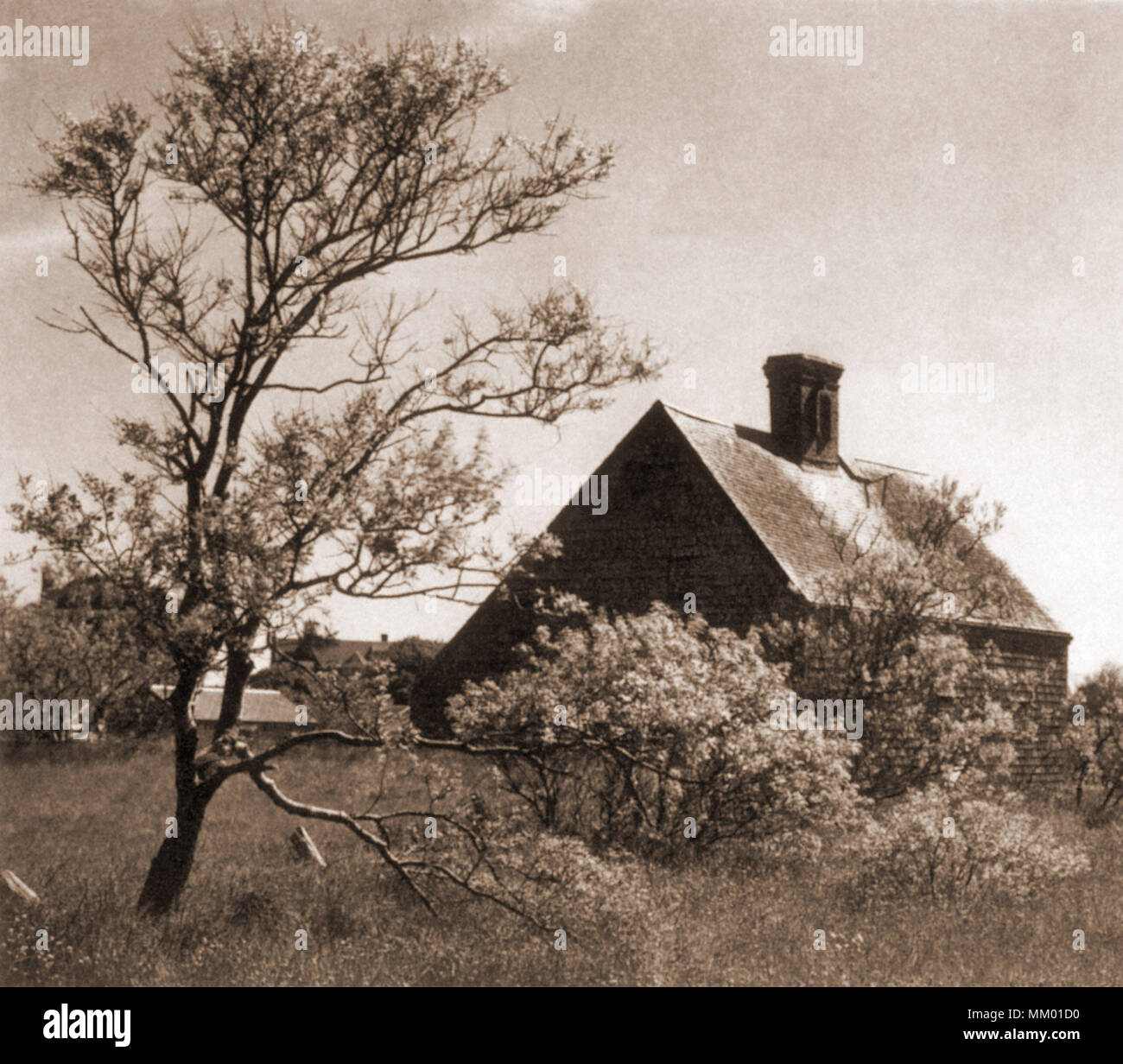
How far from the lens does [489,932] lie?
907 centimetres

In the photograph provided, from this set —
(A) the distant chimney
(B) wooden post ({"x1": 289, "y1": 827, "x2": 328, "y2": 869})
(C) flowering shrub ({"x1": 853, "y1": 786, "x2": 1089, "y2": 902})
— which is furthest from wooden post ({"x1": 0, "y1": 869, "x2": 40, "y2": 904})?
(A) the distant chimney

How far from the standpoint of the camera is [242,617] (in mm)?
8414

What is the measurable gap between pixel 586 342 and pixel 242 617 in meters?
4.08

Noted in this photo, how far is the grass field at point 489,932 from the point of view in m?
8.25

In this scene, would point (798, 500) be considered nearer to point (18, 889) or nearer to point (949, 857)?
point (949, 857)

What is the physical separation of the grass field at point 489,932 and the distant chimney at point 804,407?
15.6 meters

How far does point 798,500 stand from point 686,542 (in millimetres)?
4349

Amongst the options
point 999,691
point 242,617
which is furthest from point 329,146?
point 999,691

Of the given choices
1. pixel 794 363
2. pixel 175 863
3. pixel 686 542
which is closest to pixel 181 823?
pixel 175 863

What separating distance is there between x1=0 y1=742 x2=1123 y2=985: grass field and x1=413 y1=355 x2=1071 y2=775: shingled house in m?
8.64

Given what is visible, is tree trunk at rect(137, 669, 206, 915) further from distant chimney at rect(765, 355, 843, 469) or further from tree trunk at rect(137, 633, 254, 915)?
distant chimney at rect(765, 355, 843, 469)

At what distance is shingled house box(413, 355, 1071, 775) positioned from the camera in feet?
69.4

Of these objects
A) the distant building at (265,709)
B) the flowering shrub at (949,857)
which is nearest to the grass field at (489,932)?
the flowering shrub at (949,857)

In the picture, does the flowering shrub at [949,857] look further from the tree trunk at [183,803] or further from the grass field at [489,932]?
the tree trunk at [183,803]
